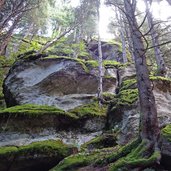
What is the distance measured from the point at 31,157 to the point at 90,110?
4518 millimetres

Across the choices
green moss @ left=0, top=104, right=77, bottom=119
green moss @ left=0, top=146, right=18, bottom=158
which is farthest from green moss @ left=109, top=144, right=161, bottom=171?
green moss @ left=0, top=104, right=77, bottom=119

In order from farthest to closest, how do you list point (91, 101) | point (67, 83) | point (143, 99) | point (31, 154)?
point (67, 83) < point (91, 101) < point (31, 154) < point (143, 99)

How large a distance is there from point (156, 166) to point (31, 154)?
5.84 meters

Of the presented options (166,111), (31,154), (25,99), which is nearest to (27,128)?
(31,154)

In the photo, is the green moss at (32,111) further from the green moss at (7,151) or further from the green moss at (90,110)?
the green moss at (7,151)

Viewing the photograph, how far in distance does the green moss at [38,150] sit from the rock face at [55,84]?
4591mm

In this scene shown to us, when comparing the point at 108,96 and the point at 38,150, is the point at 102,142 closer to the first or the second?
the point at 38,150

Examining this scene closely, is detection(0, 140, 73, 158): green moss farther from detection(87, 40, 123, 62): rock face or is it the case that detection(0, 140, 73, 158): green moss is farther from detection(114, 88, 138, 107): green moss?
detection(87, 40, 123, 62): rock face

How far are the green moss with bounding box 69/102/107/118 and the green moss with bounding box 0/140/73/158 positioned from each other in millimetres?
2812

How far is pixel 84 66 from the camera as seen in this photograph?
55.8 feet

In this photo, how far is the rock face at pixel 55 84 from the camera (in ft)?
50.6

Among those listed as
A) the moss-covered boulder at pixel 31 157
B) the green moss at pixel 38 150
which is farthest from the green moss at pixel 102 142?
the moss-covered boulder at pixel 31 157

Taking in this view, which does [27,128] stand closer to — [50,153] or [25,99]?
[50,153]

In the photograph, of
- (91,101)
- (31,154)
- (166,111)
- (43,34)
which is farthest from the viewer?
(43,34)
